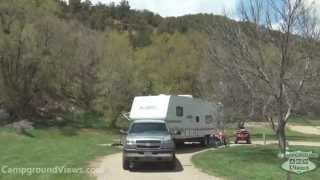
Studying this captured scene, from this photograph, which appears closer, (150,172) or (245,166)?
(150,172)

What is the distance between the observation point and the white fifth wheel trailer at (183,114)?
32.7 m

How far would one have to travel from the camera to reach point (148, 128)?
2459 centimetres

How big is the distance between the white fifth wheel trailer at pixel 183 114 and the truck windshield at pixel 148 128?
4355 mm

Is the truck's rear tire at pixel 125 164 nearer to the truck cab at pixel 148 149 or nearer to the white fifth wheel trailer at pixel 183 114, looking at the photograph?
the truck cab at pixel 148 149

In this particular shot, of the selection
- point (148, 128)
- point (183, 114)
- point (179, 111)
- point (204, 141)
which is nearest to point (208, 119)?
point (204, 141)

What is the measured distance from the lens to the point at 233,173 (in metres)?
21.6

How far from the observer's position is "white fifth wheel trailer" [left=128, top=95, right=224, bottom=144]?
107 ft

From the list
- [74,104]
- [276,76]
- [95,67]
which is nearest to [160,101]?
[276,76]

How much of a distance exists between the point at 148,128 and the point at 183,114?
10587 millimetres

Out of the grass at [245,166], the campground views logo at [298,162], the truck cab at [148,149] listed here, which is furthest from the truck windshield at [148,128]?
the campground views logo at [298,162]

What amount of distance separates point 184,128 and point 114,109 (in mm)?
25905

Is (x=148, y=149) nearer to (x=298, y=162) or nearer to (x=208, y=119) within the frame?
(x=298, y=162)

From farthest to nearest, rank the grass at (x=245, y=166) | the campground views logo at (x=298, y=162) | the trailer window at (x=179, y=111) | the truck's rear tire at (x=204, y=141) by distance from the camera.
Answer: the truck's rear tire at (x=204, y=141) → the trailer window at (x=179, y=111) → the grass at (x=245, y=166) → the campground views logo at (x=298, y=162)

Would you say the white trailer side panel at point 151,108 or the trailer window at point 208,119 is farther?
the trailer window at point 208,119
